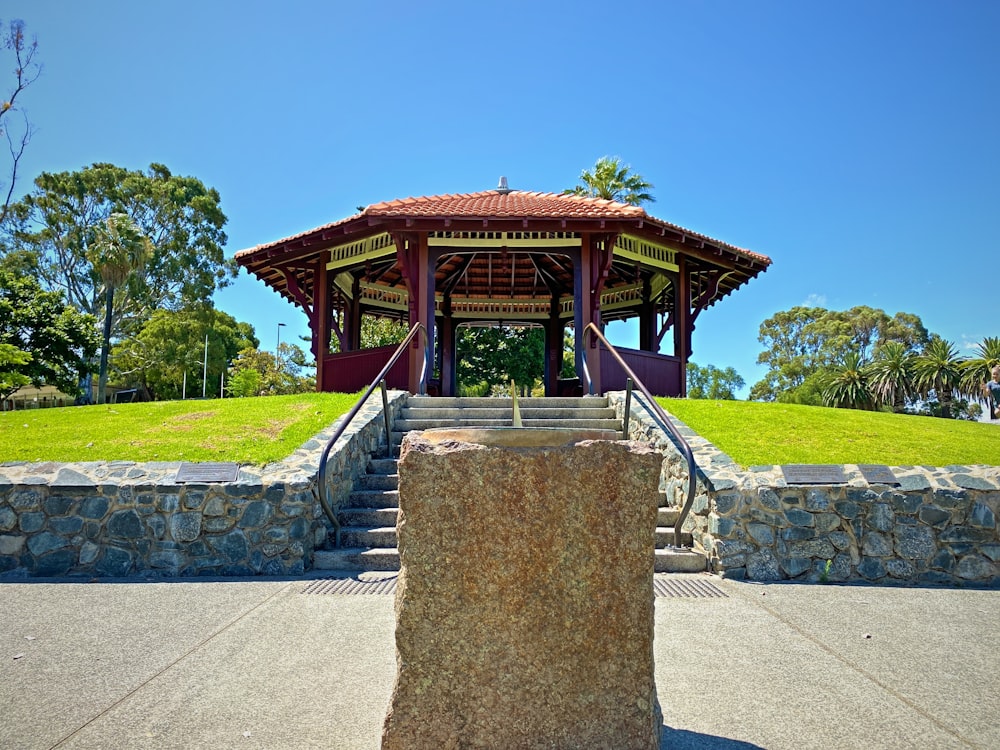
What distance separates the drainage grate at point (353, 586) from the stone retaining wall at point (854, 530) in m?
2.83

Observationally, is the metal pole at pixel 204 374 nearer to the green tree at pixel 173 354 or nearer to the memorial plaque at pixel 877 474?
the green tree at pixel 173 354

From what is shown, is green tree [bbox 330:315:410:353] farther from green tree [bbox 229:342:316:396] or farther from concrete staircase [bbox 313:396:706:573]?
concrete staircase [bbox 313:396:706:573]

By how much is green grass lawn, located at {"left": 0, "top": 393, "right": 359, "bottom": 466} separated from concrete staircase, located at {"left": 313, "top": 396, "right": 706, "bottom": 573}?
0.86 metres

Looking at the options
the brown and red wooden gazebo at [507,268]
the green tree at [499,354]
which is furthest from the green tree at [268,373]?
the brown and red wooden gazebo at [507,268]

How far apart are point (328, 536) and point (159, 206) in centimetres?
3009

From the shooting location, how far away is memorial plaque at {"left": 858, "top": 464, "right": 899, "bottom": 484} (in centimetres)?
591

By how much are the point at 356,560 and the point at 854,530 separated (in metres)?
4.40

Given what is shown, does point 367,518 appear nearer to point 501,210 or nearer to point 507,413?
point 507,413

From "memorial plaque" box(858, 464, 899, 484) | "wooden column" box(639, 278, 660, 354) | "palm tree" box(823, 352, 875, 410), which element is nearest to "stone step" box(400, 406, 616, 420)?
"memorial plaque" box(858, 464, 899, 484)

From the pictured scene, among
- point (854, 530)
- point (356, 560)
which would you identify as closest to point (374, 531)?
point (356, 560)

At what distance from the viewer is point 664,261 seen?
41.1 feet

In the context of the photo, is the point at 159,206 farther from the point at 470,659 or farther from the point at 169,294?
the point at 470,659

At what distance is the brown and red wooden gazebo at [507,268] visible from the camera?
34.0 ft

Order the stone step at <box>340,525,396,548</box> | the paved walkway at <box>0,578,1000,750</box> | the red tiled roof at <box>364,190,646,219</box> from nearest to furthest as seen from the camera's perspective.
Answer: the paved walkway at <box>0,578,1000,750</box> → the stone step at <box>340,525,396,548</box> → the red tiled roof at <box>364,190,646,219</box>
